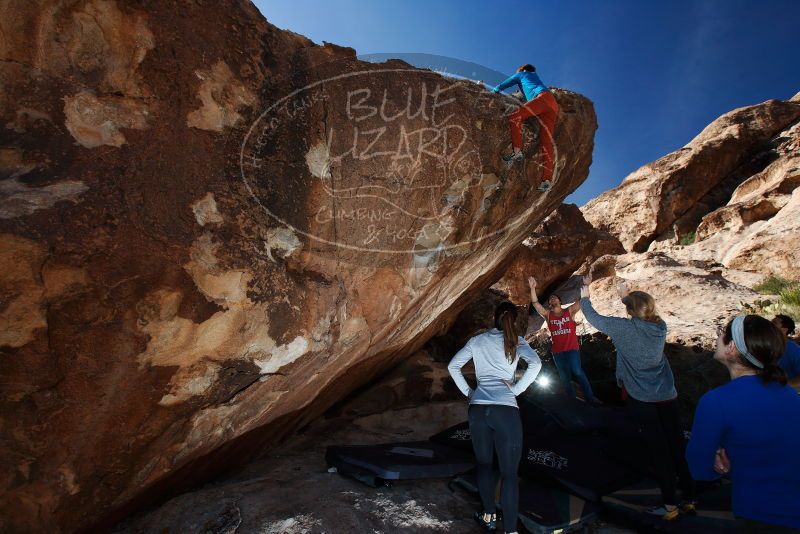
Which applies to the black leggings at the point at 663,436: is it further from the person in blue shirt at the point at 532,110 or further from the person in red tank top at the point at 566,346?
the person in blue shirt at the point at 532,110

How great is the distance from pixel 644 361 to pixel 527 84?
2.79 metres

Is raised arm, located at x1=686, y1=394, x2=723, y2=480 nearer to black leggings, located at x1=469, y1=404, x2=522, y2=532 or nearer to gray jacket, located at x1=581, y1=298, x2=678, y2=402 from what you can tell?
black leggings, located at x1=469, y1=404, x2=522, y2=532

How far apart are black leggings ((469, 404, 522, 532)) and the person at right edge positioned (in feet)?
3.30

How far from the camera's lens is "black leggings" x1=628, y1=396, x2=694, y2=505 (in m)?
2.99

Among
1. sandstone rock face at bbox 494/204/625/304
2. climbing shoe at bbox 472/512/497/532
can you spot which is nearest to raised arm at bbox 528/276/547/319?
climbing shoe at bbox 472/512/497/532

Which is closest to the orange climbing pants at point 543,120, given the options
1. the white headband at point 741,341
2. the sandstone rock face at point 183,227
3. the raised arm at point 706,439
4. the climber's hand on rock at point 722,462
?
the sandstone rock face at point 183,227

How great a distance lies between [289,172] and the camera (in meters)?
2.92

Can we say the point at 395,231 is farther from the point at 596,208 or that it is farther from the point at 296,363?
the point at 596,208

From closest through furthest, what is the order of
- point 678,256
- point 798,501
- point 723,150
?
point 798,501 < point 678,256 < point 723,150

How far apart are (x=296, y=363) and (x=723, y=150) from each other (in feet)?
66.7

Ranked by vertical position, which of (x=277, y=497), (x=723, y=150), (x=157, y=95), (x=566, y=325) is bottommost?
(x=277, y=497)

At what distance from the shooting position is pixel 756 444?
5.20ft

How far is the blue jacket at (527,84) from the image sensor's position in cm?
414

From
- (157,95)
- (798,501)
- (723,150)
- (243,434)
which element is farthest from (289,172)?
(723,150)
